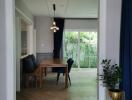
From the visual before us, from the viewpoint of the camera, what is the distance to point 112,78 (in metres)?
2.77

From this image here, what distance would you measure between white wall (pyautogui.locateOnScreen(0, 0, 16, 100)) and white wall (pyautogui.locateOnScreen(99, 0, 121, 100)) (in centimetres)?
143

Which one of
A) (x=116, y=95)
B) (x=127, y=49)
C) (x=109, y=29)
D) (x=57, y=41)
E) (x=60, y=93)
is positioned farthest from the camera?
(x=57, y=41)

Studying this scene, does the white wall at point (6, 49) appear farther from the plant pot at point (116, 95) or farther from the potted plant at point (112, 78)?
the plant pot at point (116, 95)

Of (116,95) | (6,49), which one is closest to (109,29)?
(116,95)

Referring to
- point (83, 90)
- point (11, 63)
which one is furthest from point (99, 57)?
point (83, 90)

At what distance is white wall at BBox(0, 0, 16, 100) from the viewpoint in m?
3.07

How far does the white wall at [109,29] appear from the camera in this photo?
3057 mm

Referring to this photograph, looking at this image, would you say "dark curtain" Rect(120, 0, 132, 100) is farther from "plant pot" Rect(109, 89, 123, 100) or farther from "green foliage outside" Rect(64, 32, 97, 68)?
"green foliage outside" Rect(64, 32, 97, 68)

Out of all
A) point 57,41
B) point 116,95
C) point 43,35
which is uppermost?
point 43,35

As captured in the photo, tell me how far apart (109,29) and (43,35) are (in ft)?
21.8

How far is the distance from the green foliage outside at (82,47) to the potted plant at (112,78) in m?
6.89

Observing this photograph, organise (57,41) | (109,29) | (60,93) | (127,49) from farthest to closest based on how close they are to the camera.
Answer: (57,41) → (60,93) → (109,29) → (127,49)

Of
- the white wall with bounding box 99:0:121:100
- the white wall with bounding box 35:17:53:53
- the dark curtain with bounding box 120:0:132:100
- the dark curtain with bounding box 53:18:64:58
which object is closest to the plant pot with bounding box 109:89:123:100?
the dark curtain with bounding box 120:0:132:100

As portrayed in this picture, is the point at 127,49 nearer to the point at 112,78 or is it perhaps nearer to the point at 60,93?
the point at 112,78
